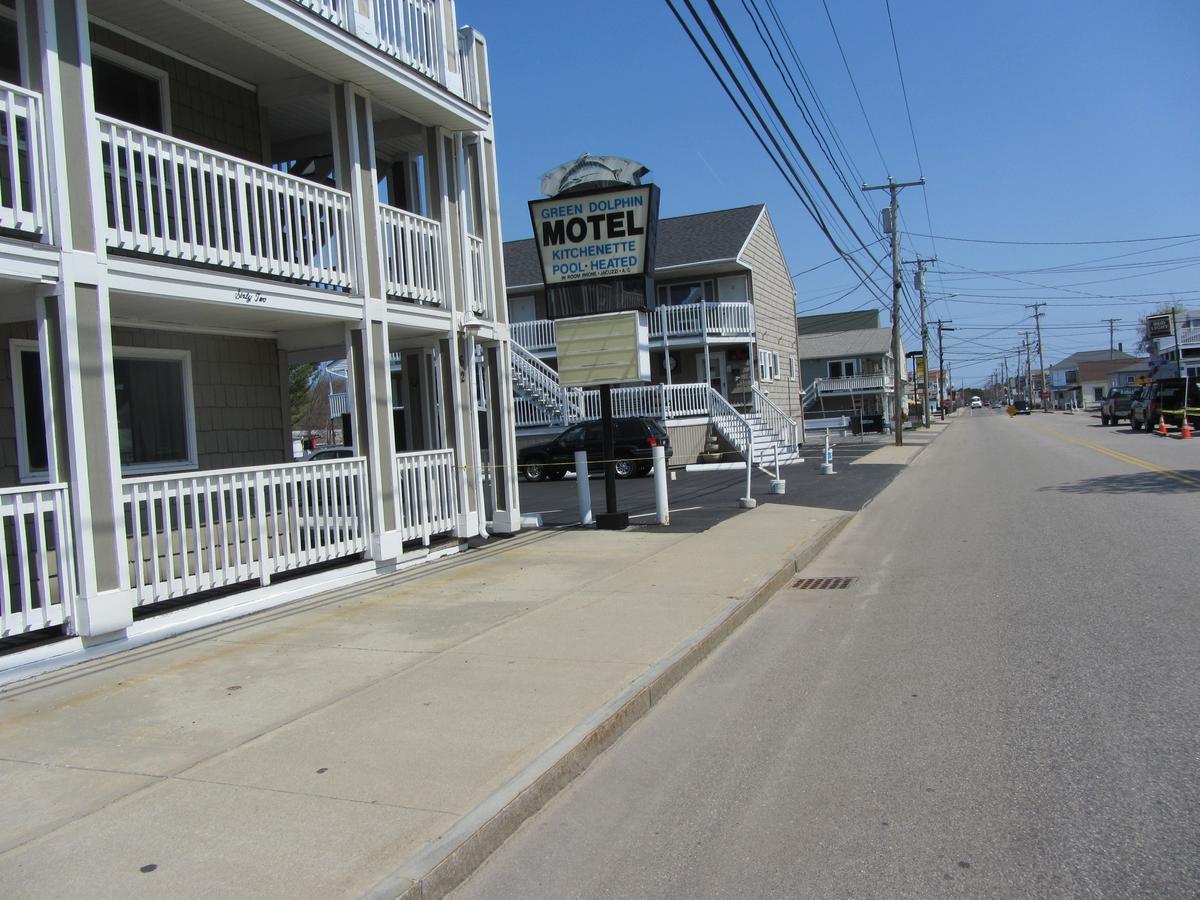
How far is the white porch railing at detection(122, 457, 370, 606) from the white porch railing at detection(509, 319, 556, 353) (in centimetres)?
2132

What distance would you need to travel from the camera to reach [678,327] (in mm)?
31938

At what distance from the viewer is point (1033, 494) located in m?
16.8

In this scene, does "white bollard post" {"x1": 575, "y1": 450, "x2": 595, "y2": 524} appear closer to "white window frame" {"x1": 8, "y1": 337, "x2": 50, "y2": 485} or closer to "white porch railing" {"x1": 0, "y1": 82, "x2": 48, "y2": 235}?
"white window frame" {"x1": 8, "y1": 337, "x2": 50, "y2": 485}

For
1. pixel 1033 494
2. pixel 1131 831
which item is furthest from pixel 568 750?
pixel 1033 494

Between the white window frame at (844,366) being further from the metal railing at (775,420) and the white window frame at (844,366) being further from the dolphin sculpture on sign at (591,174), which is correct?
the dolphin sculpture on sign at (591,174)

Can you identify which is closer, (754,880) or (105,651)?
(754,880)

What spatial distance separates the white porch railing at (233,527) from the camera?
312 inches

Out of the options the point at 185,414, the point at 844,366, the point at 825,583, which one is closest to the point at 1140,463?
the point at 825,583

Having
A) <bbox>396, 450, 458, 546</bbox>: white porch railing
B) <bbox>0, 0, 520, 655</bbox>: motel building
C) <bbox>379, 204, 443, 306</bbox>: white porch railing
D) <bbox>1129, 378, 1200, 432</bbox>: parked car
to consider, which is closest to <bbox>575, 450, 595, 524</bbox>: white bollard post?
<bbox>0, 0, 520, 655</bbox>: motel building

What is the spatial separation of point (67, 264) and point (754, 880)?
6.64 metres

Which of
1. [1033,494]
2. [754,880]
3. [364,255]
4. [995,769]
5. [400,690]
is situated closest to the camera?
[754,880]

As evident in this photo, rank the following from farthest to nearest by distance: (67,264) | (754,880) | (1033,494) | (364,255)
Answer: (1033,494) → (364,255) → (67,264) → (754,880)

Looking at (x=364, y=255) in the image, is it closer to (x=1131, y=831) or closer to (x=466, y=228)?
(x=466, y=228)

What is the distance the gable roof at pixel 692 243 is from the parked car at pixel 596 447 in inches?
361
